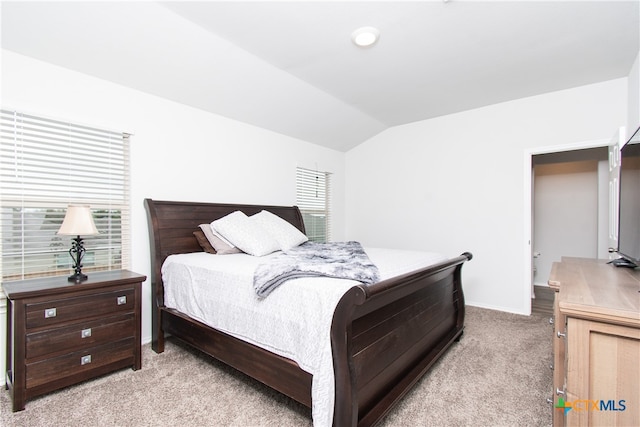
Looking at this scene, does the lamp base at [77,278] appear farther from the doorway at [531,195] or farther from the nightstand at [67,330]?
the doorway at [531,195]

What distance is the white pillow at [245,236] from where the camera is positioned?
2.73m

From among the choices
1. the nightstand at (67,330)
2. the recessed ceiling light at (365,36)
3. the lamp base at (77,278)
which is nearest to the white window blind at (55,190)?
the nightstand at (67,330)

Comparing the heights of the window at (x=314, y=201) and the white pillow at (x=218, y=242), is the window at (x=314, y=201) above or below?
above

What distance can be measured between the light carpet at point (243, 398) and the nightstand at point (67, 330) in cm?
12

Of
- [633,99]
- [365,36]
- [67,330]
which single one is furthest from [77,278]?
[633,99]

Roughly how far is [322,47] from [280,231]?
179 cm

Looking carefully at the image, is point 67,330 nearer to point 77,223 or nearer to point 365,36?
point 77,223

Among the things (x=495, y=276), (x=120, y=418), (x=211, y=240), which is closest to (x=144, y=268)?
(x=211, y=240)

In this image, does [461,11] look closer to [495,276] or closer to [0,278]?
[495,276]

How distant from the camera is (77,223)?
2.03 m

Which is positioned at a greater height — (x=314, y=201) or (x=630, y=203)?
(x=314, y=201)

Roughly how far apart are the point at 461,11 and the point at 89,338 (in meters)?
3.43

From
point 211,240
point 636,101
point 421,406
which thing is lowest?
point 421,406

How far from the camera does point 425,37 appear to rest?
7.93 ft
